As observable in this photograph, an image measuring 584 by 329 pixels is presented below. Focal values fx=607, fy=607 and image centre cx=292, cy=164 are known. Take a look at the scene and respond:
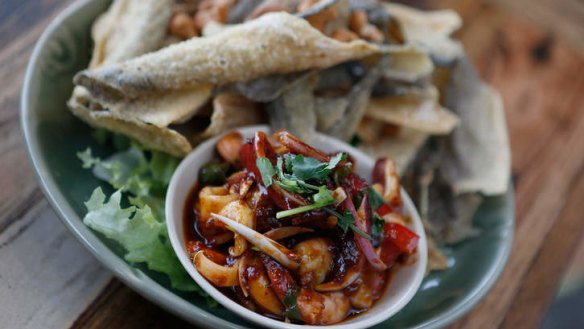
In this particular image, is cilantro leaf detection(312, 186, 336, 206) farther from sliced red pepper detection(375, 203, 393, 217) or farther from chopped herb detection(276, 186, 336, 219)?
sliced red pepper detection(375, 203, 393, 217)

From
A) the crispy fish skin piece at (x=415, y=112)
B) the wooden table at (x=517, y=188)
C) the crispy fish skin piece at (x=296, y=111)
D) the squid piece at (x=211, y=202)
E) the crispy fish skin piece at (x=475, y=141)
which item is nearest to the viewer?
the squid piece at (x=211, y=202)

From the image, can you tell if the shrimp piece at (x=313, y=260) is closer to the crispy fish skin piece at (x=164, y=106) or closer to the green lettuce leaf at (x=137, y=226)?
the green lettuce leaf at (x=137, y=226)

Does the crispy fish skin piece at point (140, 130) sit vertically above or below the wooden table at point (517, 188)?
above

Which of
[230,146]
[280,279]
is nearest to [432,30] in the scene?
[230,146]

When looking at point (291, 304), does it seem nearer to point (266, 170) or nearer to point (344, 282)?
point (344, 282)

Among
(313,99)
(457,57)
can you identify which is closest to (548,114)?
(457,57)

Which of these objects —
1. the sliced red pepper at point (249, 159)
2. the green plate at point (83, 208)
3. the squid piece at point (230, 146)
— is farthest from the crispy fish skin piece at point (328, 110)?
the green plate at point (83, 208)
